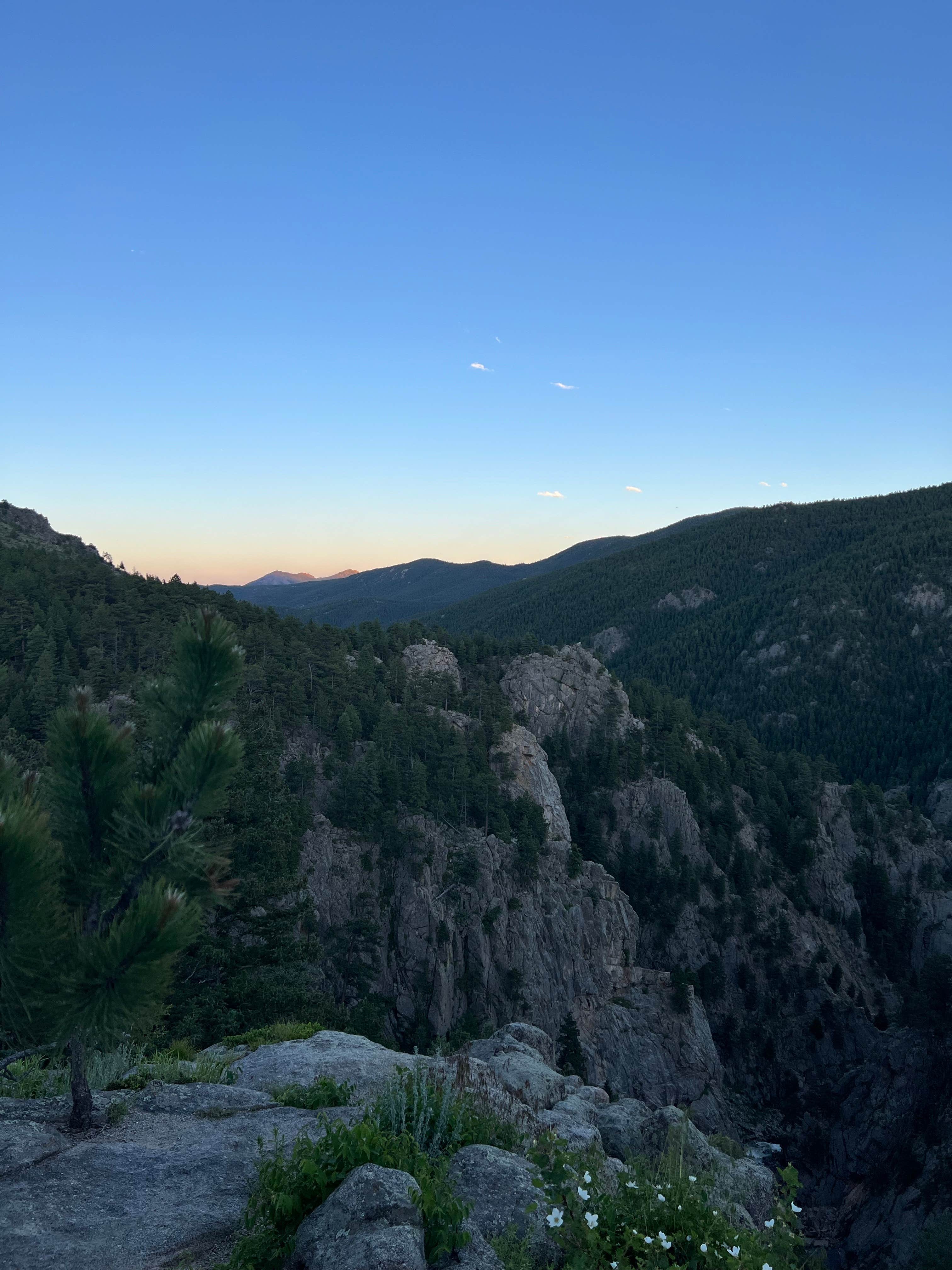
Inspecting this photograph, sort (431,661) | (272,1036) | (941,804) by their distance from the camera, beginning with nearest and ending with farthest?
(272,1036), (431,661), (941,804)

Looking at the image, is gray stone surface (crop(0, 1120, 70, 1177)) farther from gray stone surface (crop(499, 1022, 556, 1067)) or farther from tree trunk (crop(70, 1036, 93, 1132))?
gray stone surface (crop(499, 1022, 556, 1067))

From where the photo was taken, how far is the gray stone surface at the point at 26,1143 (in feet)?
21.7

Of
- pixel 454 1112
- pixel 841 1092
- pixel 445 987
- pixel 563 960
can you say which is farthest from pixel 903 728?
pixel 454 1112

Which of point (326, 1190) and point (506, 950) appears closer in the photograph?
point (326, 1190)

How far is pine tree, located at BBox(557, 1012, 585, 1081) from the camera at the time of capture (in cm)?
5058

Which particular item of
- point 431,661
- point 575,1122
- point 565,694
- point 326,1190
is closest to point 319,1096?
point 326,1190

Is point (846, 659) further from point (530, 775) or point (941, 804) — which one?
point (530, 775)

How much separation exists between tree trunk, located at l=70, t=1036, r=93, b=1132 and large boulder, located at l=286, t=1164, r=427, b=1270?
135 inches

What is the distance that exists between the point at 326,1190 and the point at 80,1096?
3579 mm

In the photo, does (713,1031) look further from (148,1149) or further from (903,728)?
(903,728)

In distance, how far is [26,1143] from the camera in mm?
6957

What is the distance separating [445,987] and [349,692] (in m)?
23.6

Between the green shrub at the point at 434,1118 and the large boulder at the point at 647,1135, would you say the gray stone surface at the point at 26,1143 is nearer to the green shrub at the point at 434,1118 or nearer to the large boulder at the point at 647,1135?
the green shrub at the point at 434,1118

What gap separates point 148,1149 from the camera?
718 cm
